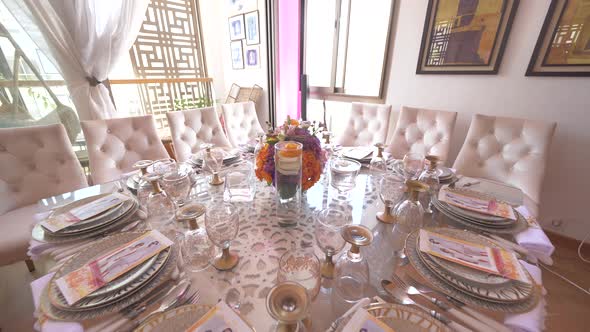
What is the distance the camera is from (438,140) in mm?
1702

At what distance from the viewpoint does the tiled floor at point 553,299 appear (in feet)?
3.89

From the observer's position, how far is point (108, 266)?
542 millimetres

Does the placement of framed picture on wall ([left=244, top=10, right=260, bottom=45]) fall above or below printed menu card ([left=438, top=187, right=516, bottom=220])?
above

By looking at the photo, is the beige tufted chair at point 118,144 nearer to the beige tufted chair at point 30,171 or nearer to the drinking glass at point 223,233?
the beige tufted chair at point 30,171

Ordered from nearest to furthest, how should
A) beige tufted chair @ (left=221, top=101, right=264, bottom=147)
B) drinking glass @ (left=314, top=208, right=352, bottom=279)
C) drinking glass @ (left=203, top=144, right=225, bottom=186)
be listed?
drinking glass @ (left=314, top=208, right=352, bottom=279) < drinking glass @ (left=203, top=144, right=225, bottom=186) < beige tufted chair @ (left=221, top=101, right=264, bottom=147)

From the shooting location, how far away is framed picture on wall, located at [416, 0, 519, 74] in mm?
1598

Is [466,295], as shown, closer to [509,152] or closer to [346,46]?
[509,152]

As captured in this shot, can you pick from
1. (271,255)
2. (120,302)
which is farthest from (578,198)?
(120,302)

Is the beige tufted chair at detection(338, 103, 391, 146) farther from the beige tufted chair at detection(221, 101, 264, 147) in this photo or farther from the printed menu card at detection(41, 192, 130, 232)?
the printed menu card at detection(41, 192, 130, 232)

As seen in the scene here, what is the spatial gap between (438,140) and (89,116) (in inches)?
123

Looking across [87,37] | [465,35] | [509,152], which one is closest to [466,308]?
[509,152]

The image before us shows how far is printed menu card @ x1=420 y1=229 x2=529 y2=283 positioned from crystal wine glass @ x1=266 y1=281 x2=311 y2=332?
1.24 ft

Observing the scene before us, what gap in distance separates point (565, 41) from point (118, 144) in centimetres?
294

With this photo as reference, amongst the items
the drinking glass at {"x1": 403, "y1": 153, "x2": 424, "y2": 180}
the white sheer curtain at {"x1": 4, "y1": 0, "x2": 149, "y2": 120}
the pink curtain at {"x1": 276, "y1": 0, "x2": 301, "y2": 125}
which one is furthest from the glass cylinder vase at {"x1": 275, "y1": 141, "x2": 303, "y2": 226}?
the pink curtain at {"x1": 276, "y1": 0, "x2": 301, "y2": 125}
